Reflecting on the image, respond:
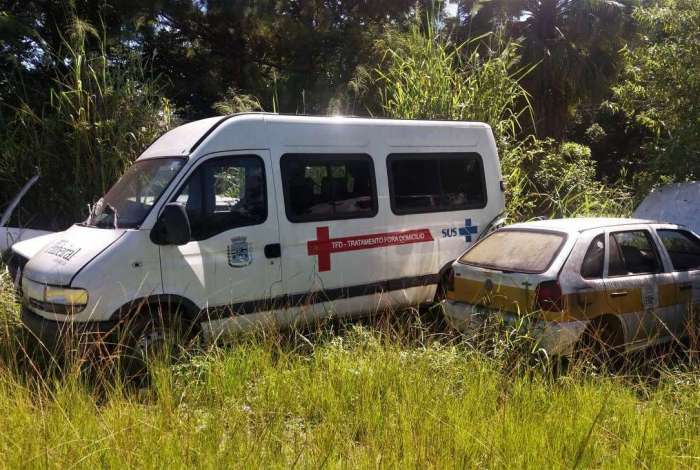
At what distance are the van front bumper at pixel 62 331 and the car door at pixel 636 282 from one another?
13.5 feet

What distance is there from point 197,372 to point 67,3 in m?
9.31

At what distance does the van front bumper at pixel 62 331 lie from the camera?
13.8 feet

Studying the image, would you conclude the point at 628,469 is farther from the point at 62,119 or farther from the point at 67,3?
the point at 67,3

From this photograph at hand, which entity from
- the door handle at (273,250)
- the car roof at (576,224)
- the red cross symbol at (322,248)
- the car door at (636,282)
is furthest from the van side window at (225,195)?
the car door at (636,282)

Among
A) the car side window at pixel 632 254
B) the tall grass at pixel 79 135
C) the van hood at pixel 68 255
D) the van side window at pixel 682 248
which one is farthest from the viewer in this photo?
the tall grass at pixel 79 135

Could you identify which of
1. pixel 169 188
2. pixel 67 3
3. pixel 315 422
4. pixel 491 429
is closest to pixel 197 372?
pixel 315 422

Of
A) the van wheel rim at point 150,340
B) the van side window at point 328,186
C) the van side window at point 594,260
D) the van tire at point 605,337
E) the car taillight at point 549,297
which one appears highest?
the van side window at point 328,186

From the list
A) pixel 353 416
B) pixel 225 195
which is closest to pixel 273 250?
pixel 225 195

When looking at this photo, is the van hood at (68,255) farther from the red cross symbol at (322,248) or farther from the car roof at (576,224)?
the car roof at (576,224)

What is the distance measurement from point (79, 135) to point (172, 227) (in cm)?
402

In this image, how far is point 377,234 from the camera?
592 centimetres

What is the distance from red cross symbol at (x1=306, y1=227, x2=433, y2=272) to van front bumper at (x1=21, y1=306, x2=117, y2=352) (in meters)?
1.99

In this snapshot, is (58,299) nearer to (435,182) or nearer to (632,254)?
(435,182)

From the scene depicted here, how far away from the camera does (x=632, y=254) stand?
503 centimetres
